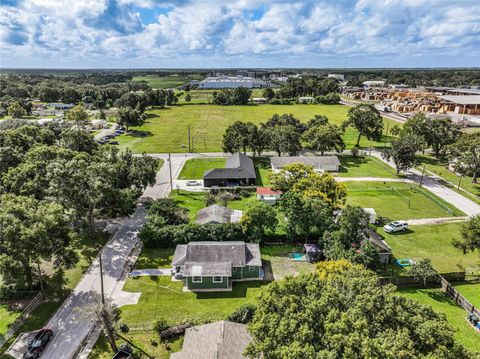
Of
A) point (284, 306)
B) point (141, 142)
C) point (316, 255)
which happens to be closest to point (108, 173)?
point (316, 255)

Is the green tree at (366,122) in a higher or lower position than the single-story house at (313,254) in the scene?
higher

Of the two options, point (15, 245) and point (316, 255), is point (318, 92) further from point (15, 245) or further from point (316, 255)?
point (15, 245)

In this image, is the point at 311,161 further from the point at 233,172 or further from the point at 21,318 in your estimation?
the point at 21,318

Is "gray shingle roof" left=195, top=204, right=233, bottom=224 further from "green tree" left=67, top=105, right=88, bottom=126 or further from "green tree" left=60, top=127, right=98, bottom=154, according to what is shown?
"green tree" left=67, top=105, right=88, bottom=126

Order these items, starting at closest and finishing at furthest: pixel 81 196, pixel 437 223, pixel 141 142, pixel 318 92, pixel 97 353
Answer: pixel 97 353
pixel 81 196
pixel 437 223
pixel 141 142
pixel 318 92

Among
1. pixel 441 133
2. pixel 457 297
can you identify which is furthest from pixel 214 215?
pixel 441 133

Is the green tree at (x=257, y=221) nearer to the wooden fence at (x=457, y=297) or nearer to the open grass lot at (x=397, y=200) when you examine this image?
the wooden fence at (x=457, y=297)

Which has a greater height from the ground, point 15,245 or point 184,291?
point 15,245

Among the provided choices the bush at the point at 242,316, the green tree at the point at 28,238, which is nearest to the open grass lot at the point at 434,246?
the bush at the point at 242,316
